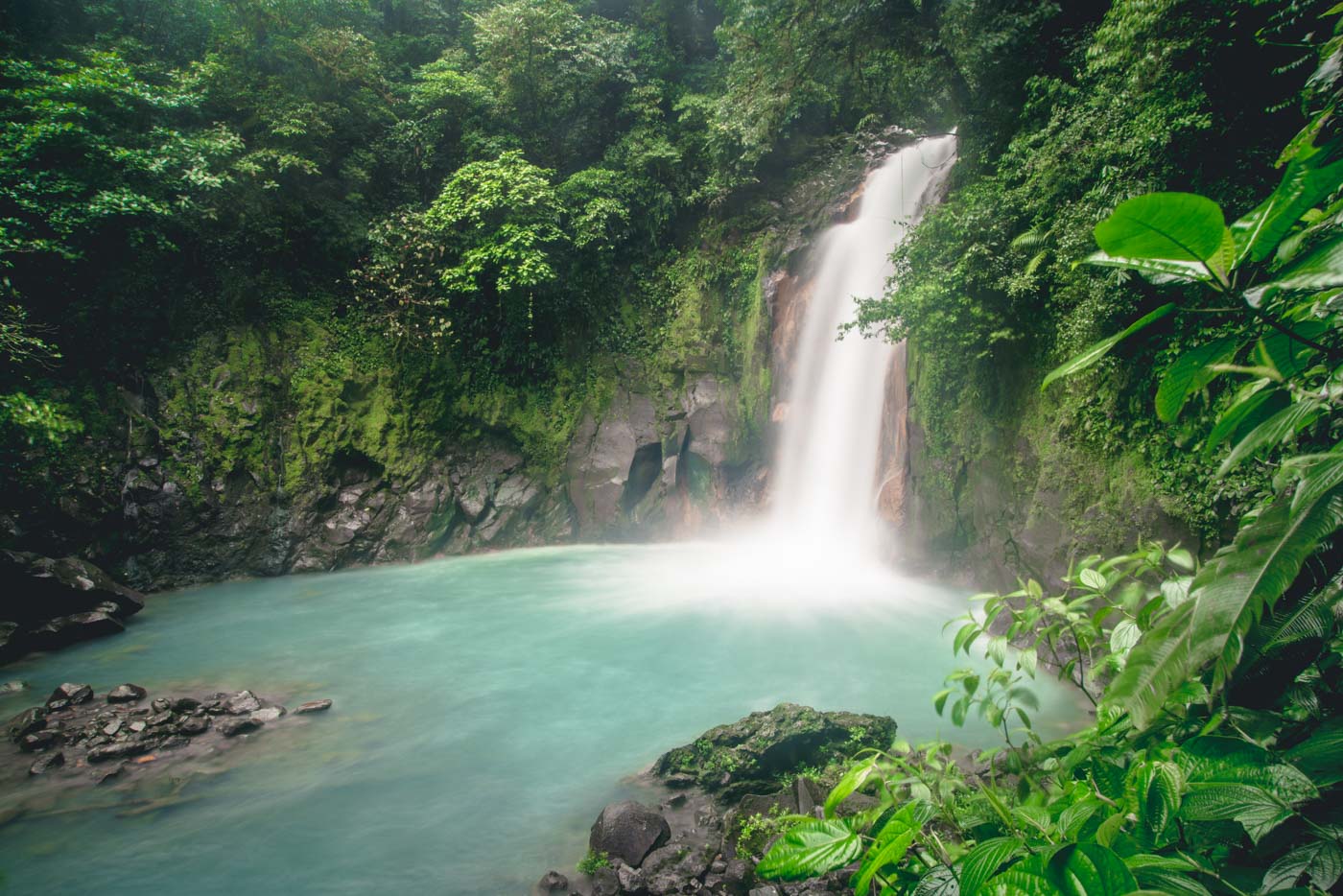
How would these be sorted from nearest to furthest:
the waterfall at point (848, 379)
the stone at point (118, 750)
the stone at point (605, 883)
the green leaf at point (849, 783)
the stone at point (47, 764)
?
the green leaf at point (849, 783) → the stone at point (605, 883) → the stone at point (47, 764) → the stone at point (118, 750) → the waterfall at point (848, 379)

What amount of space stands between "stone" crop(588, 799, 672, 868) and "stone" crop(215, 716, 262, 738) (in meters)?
3.48

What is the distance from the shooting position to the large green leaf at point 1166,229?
2.52ft

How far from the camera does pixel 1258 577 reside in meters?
0.83

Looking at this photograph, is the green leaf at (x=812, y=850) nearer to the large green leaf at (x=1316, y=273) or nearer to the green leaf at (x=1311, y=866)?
the green leaf at (x=1311, y=866)

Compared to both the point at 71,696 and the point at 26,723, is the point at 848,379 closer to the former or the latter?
the point at 71,696

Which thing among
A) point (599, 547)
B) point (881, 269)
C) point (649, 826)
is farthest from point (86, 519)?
point (881, 269)

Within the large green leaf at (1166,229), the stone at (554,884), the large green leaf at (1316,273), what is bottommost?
the stone at (554,884)

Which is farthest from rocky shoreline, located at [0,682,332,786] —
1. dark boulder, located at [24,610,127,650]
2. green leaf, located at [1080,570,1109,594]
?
green leaf, located at [1080,570,1109,594]

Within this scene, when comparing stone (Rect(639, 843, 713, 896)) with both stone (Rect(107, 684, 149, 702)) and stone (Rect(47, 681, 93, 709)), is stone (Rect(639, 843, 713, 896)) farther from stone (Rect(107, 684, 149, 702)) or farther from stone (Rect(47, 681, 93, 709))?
stone (Rect(47, 681, 93, 709))

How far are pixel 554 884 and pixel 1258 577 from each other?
380 centimetres

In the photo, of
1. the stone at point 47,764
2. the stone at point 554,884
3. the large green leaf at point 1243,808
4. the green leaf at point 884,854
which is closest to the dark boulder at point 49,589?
the stone at point 47,764

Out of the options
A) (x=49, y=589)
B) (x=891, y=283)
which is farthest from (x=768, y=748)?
(x=49, y=589)

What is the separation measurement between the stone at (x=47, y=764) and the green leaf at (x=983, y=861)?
21.9ft

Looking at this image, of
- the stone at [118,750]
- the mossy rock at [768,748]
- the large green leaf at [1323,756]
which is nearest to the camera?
the large green leaf at [1323,756]
